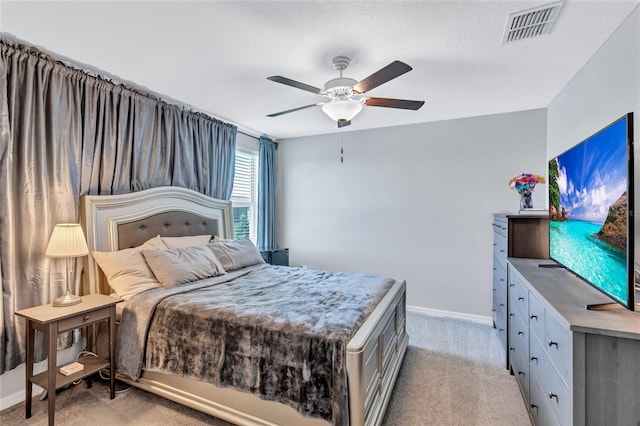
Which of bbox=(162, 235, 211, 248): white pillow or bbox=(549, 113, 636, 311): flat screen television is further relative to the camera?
bbox=(162, 235, 211, 248): white pillow

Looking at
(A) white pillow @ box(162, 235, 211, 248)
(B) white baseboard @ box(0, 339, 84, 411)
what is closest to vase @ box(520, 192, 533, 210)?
(A) white pillow @ box(162, 235, 211, 248)

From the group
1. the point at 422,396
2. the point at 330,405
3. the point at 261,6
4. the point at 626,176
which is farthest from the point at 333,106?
the point at 422,396

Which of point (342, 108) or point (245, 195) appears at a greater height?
point (342, 108)

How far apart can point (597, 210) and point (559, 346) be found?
27.0 inches

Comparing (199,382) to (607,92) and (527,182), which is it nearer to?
(527,182)

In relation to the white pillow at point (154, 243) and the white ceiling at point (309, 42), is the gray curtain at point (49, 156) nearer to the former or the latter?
the white ceiling at point (309, 42)

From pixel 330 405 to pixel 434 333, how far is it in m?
2.17

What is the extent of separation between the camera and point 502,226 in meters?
2.84

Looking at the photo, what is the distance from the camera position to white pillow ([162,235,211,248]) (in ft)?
9.61

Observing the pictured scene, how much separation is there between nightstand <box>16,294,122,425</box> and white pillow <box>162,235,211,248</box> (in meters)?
0.77

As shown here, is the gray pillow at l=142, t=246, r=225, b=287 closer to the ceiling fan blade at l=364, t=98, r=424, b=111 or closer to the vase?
the ceiling fan blade at l=364, t=98, r=424, b=111

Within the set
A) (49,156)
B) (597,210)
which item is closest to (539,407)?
(597,210)

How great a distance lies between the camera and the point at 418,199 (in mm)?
4008

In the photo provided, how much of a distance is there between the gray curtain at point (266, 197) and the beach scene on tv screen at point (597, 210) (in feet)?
11.7
